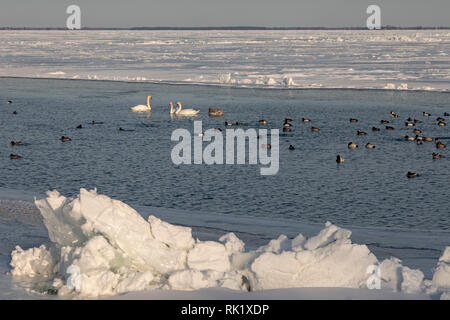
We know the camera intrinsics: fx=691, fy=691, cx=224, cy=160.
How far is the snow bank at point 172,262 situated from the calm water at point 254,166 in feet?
15.4

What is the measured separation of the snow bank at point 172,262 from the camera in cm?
838

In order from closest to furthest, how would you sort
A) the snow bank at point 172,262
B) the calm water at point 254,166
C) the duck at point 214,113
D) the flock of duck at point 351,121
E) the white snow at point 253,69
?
the snow bank at point 172,262, the calm water at point 254,166, the flock of duck at point 351,121, the duck at point 214,113, the white snow at point 253,69

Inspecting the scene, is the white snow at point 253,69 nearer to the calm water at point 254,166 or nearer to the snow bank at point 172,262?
the calm water at point 254,166

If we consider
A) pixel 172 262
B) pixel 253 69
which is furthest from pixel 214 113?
pixel 253 69

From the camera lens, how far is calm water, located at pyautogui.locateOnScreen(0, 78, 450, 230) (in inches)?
578

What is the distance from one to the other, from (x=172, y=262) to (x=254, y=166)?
411 inches

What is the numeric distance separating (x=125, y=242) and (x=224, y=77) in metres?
34.0

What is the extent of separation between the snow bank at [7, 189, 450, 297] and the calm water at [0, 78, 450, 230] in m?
4.70

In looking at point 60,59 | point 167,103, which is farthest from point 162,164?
point 60,59

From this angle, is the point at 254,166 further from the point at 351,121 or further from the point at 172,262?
the point at 172,262

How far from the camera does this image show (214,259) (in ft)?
28.9

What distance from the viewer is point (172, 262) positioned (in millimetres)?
8734

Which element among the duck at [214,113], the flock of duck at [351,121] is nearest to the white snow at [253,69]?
the flock of duck at [351,121]
